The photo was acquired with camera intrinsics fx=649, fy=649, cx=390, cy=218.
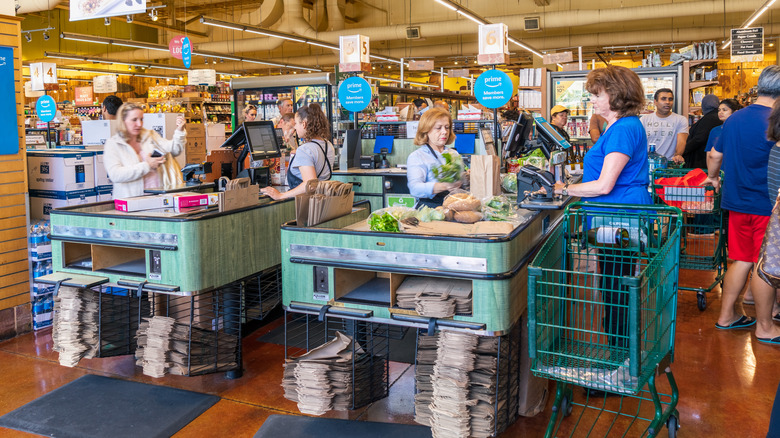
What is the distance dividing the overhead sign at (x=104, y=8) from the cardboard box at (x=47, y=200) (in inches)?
72.2

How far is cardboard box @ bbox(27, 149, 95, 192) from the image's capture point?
5086 mm

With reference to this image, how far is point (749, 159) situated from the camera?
4.21 metres

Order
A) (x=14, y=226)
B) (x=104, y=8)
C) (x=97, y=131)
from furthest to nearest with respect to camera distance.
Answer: (x=97, y=131), (x=104, y=8), (x=14, y=226)

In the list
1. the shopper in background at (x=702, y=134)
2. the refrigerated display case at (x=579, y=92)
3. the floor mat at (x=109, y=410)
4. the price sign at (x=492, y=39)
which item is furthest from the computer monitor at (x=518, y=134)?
the price sign at (x=492, y=39)

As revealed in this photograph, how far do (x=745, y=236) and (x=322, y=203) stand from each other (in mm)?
2934

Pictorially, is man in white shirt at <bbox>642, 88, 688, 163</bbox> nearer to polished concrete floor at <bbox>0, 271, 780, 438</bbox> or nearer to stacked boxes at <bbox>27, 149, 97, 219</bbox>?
polished concrete floor at <bbox>0, 271, 780, 438</bbox>

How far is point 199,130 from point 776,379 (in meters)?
8.61

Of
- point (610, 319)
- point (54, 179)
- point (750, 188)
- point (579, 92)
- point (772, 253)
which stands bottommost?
point (610, 319)

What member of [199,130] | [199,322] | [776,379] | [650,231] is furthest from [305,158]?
[199,130]

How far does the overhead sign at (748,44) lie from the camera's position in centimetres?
1417

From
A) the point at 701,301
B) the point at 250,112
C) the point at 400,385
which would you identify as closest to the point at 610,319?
the point at 400,385

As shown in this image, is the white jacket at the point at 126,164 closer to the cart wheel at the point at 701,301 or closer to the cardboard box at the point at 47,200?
the cardboard box at the point at 47,200

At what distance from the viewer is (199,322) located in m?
3.78

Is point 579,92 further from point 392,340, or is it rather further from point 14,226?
point 14,226
